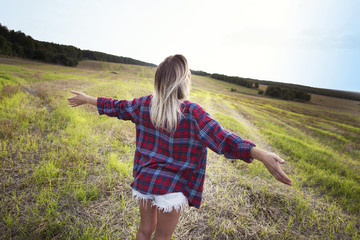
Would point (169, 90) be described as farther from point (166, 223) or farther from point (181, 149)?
point (166, 223)

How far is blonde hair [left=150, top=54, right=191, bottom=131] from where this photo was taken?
4.27 ft

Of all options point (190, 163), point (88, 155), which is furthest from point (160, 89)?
point (88, 155)

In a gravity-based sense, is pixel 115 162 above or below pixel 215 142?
below

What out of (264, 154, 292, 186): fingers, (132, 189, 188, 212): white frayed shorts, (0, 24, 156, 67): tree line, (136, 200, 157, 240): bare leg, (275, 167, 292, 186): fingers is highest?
(0, 24, 156, 67): tree line

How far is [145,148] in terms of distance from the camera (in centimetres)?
154

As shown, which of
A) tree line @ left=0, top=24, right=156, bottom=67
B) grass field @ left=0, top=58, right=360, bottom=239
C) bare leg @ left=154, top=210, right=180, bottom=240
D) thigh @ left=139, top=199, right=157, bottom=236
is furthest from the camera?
tree line @ left=0, top=24, right=156, bottom=67

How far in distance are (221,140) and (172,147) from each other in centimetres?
45

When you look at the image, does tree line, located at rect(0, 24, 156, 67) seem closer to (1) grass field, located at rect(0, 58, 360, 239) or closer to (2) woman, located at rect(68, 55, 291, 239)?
(1) grass field, located at rect(0, 58, 360, 239)

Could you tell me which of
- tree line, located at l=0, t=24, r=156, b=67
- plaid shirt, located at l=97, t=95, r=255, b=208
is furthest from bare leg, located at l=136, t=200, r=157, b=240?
tree line, located at l=0, t=24, r=156, b=67

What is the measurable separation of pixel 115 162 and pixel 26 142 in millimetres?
2327

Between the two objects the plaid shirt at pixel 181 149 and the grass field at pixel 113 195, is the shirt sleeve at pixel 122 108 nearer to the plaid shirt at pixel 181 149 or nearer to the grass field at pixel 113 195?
the plaid shirt at pixel 181 149

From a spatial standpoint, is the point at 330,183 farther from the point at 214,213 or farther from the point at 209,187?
the point at 214,213

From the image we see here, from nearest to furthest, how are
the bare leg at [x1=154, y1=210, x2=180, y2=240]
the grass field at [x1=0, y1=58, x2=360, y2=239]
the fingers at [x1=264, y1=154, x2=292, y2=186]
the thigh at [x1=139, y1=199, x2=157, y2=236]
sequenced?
the fingers at [x1=264, y1=154, x2=292, y2=186], the bare leg at [x1=154, y1=210, x2=180, y2=240], the thigh at [x1=139, y1=199, x2=157, y2=236], the grass field at [x1=0, y1=58, x2=360, y2=239]

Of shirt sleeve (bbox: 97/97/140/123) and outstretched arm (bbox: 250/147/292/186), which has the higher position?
shirt sleeve (bbox: 97/97/140/123)
